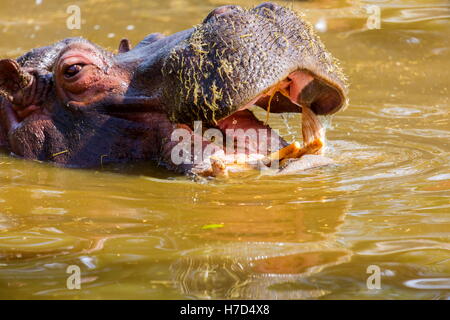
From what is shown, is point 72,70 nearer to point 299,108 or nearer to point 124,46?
point 124,46

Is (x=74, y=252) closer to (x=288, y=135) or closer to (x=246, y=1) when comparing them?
(x=288, y=135)

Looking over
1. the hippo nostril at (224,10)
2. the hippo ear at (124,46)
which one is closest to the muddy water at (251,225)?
the hippo nostril at (224,10)

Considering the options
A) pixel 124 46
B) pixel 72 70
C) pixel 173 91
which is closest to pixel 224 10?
pixel 173 91

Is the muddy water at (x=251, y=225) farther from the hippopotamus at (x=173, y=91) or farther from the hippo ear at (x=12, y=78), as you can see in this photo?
the hippo ear at (x=12, y=78)

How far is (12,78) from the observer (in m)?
5.94

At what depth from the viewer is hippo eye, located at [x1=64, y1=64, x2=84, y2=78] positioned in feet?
18.5

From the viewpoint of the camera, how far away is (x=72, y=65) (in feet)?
18.5

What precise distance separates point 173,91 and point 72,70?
1.01m

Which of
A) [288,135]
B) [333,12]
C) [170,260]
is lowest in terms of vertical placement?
[170,260]

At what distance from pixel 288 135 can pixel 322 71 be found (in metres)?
2.08

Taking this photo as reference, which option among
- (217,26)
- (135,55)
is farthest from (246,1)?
(217,26)

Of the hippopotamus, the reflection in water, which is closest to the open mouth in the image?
the hippopotamus

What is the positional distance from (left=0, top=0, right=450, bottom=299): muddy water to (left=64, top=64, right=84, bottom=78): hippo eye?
2.18 feet

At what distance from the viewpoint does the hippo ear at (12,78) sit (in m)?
5.81
